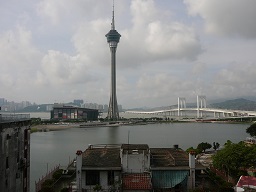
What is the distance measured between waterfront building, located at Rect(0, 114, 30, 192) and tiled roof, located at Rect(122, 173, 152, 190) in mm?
4449

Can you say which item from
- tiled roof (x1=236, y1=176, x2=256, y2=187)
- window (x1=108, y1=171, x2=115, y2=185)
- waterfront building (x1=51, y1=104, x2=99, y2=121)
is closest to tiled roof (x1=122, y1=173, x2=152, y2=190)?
window (x1=108, y1=171, x2=115, y2=185)

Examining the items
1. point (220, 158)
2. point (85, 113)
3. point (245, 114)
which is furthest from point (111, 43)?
point (220, 158)

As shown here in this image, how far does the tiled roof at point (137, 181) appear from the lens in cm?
1267

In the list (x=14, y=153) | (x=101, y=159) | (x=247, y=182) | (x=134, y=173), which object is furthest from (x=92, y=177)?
(x=247, y=182)

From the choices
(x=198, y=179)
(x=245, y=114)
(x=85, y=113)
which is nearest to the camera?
(x=198, y=179)

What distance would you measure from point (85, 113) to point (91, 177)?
311ft

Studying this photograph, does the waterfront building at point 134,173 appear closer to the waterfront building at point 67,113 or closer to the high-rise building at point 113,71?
the waterfront building at point 67,113

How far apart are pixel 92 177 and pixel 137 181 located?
77.4 inches

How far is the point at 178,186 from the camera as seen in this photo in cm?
1373

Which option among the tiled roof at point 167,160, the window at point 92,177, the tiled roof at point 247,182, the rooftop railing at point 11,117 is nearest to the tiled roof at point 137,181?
the tiled roof at point 167,160

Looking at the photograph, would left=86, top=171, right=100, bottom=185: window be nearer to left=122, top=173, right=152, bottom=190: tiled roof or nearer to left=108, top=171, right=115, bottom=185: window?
left=108, top=171, right=115, bottom=185: window

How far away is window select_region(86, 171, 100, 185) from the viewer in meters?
13.5

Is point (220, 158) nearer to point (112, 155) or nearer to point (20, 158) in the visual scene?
point (112, 155)

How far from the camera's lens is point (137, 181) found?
42.7 feet
